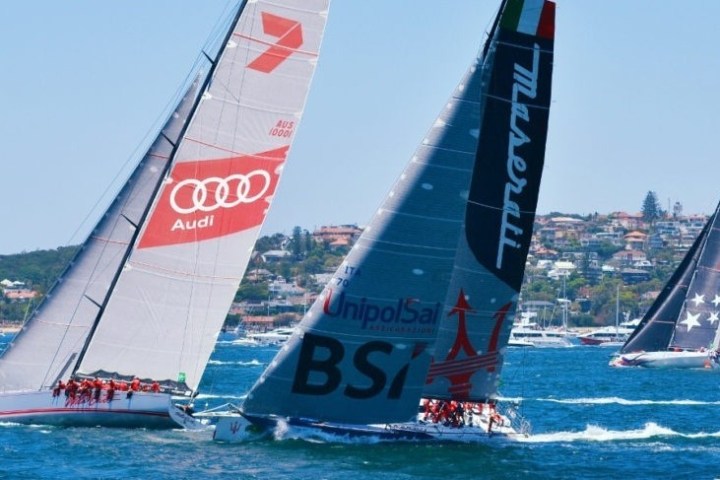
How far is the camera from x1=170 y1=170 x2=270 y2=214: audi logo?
3544 centimetres

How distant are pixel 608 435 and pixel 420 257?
946 centimetres

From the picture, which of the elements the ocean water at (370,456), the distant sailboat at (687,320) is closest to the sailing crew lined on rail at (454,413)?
the ocean water at (370,456)

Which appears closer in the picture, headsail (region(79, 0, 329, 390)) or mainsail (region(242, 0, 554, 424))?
mainsail (region(242, 0, 554, 424))

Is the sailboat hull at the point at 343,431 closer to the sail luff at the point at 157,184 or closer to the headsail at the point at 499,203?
the headsail at the point at 499,203

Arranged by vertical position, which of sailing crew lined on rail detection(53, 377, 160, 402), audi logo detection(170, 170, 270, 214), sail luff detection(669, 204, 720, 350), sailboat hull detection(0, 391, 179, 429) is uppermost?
sail luff detection(669, 204, 720, 350)

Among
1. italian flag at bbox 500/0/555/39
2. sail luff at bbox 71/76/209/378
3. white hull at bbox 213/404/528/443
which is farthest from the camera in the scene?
sail luff at bbox 71/76/209/378

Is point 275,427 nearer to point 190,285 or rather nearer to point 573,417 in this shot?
point 190,285

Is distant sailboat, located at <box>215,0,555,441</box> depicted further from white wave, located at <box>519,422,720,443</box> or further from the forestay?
white wave, located at <box>519,422,720,443</box>

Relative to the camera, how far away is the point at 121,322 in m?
35.3

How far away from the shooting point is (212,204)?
35781 mm

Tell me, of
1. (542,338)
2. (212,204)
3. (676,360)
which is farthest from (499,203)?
(542,338)

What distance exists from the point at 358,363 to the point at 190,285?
5433 mm

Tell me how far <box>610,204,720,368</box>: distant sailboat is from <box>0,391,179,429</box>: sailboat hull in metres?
44.3

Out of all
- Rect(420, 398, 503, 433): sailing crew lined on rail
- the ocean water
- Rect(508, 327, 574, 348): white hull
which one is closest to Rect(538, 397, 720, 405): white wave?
the ocean water
